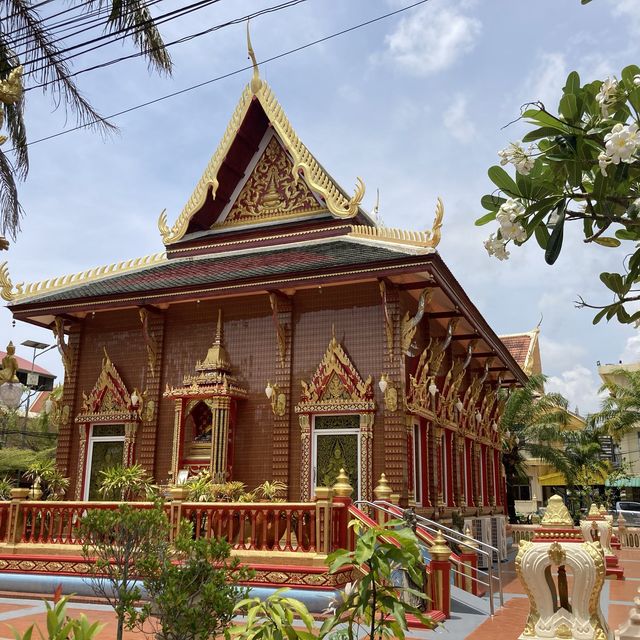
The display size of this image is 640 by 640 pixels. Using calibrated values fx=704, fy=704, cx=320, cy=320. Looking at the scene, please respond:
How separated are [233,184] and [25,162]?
4.59 meters

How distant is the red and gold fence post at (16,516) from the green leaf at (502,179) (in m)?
9.98

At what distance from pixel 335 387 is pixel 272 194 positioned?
5.12m

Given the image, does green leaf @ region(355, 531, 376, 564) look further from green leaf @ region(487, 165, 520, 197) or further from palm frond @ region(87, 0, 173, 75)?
palm frond @ region(87, 0, 173, 75)

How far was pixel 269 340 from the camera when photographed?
44.7ft

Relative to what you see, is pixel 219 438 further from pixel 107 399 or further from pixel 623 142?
pixel 623 142

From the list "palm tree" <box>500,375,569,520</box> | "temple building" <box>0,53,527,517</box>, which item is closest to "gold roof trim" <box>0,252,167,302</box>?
"temple building" <box>0,53,527,517</box>

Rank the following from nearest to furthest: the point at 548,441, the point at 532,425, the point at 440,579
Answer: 1. the point at 440,579
2. the point at 548,441
3. the point at 532,425

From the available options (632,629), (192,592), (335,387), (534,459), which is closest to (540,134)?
(192,592)

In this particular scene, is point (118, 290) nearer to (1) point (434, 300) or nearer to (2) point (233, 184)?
(2) point (233, 184)

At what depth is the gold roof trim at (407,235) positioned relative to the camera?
38.8ft

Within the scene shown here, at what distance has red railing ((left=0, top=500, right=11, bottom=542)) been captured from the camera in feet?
36.7

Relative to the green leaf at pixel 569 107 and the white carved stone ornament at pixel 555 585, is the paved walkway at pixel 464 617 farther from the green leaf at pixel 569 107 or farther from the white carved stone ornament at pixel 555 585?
the green leaf at pixel 569 107

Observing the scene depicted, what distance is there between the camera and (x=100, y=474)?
1452 centimetres

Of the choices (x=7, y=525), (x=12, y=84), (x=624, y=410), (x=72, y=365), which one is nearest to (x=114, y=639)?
(x=7, y=525)
